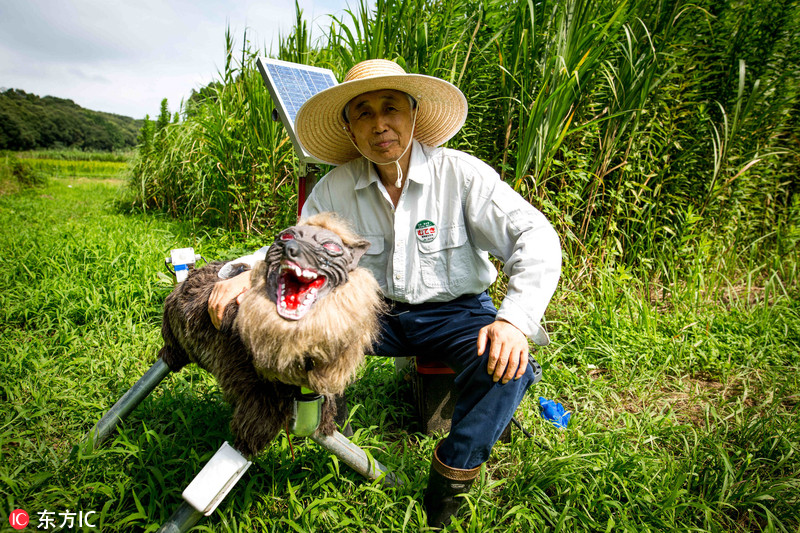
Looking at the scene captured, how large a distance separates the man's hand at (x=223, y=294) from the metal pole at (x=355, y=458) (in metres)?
0.58

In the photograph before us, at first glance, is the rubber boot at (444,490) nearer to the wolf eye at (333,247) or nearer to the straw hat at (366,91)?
the wolf eye at (333,247)

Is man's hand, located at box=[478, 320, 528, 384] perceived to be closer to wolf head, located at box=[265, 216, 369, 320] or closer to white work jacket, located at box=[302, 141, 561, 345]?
white work jacket, located at box=[302, 141, 561, 345]

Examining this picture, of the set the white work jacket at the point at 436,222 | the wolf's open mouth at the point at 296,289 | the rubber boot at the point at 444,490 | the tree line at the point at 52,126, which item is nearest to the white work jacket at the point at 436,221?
the white work jacket at the point at 436,222

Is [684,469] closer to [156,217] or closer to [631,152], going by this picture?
[631,152]

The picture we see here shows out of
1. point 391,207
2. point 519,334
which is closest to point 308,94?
point 391,207

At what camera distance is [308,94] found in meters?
2.30

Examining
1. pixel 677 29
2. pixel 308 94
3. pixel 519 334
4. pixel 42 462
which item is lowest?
pixel 42 462

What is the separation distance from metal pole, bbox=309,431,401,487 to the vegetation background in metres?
0.07

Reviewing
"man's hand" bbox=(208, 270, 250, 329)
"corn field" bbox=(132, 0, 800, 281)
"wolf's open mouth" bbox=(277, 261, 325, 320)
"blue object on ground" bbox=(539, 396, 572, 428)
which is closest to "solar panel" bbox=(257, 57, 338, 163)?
"corn field" bbox=(132, 0, 800, 281)

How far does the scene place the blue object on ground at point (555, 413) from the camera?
2.21m

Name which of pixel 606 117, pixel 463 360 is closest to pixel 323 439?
pixel 463 360

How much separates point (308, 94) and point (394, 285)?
1242mm

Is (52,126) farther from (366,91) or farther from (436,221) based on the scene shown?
(436,221)

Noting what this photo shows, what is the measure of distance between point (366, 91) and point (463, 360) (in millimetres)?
1214
